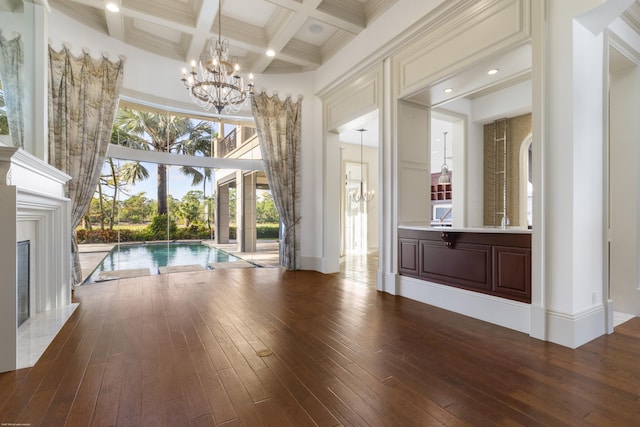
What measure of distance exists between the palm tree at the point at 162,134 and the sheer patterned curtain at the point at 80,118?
0.69 meters

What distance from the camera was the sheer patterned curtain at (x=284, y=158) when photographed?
22.1 feet

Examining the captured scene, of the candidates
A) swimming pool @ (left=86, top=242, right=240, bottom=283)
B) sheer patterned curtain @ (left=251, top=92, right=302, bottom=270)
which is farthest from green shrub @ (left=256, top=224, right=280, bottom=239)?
swimming pool @ (left=86, top=242, right=240, bottom=283)

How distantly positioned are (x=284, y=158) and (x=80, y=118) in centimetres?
358

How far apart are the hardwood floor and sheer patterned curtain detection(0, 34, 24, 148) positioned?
2.36 m

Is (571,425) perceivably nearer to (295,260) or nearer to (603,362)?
(603,362)

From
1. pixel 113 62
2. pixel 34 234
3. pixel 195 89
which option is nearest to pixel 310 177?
pixel 195 89

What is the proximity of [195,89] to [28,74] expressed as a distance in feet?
6.53

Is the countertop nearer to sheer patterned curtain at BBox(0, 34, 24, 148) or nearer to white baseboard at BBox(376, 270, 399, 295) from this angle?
white baseboard at BBox(376, 270, 399, 295)

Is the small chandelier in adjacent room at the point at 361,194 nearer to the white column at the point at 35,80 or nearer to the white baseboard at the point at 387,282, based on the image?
the white baseboard at the point at 387,282

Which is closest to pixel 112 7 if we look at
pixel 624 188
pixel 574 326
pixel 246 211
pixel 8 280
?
pixel 8 280

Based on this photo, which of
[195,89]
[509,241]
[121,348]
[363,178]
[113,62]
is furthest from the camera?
[363,178]

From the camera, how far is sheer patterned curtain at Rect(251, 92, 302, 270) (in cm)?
675

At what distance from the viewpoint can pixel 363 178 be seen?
10.9 metres

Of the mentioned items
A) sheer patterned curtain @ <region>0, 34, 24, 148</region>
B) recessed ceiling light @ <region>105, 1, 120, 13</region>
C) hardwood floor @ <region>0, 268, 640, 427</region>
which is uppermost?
recessed ceiling light @ <region>105, 1, 120, 13</region>
